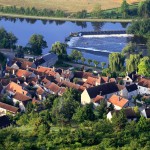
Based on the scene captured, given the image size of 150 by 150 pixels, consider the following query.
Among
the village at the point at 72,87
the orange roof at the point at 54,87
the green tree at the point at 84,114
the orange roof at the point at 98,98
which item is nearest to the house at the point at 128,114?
the village at the point at 72,87

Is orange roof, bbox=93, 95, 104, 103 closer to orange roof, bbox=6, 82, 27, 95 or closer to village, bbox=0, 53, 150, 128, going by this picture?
village, bbox=0, 53, 150, 128

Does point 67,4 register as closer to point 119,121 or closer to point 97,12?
point 97,12

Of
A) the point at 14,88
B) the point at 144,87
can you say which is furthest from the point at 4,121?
the point at 144,87

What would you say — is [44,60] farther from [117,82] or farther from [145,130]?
[145,130]

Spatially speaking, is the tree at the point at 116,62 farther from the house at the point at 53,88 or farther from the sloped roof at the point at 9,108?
the sloped roof at the point at 9,108

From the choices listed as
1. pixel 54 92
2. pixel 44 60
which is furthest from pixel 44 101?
pixel 44 60
